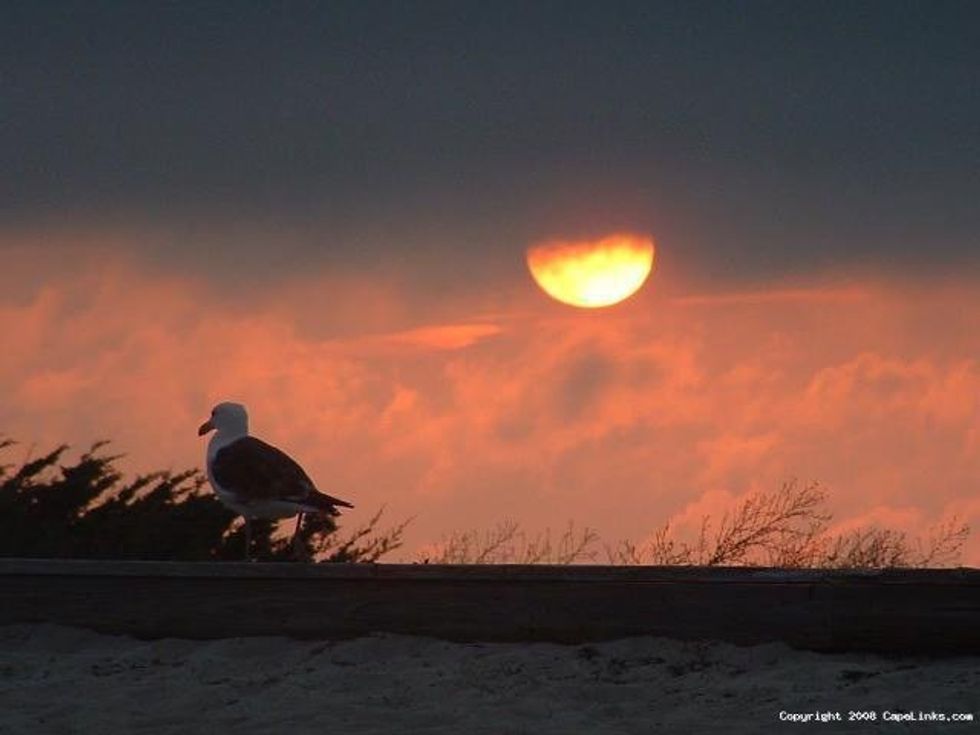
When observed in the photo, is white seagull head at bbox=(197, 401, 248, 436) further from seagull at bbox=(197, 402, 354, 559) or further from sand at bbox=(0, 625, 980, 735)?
sand at bbox=(0, 625, 980, 735)

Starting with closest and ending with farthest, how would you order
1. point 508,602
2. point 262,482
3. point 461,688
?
1. point 461,688
2. point 508,602
3. point 262,482

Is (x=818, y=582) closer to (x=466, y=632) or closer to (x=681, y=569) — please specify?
(x=681, y=569)

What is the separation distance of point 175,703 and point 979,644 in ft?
13.2

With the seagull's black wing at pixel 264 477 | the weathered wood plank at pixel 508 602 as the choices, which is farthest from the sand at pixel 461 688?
the seagull's black wing at pixel 264 477

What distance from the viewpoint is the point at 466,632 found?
363 inches

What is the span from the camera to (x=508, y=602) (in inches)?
363

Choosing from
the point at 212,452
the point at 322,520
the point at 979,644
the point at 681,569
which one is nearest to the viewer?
the point at 979,644

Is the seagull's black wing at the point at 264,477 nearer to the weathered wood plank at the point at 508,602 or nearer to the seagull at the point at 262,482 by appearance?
the seagull at the point at 262,482

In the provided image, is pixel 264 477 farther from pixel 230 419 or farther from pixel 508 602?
pixel 508 602

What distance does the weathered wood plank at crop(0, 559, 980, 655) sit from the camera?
8.66 metres

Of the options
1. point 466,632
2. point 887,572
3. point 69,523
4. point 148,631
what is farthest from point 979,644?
point 69,523

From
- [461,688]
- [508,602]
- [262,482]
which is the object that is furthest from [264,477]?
[461,688]

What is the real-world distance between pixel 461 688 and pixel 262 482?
5.02 m

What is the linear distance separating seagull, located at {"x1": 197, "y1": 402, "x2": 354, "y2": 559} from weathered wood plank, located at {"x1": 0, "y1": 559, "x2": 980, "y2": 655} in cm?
298
